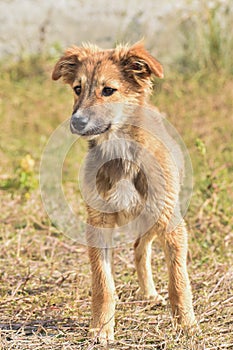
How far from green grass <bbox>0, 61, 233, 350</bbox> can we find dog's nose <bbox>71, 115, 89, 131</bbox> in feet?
4.27

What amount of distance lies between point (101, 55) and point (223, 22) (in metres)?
5.66

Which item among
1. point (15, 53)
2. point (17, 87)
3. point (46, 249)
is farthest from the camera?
point (15, 53)

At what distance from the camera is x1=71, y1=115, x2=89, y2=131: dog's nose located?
174 inches

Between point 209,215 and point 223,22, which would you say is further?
point 223,22

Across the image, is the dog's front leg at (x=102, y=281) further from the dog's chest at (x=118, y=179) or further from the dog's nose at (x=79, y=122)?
the dog's nose at (x=79, y=122)

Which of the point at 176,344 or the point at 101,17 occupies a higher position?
the point at 101,17

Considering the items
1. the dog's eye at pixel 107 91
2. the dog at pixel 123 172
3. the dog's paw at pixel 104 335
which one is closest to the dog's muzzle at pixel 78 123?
the dog at pixel 123 172

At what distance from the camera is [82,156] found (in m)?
8.19

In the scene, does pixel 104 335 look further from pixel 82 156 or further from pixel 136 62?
pixel 82 156

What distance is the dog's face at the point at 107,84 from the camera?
4.57m

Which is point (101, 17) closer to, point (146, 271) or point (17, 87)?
point (17, 87)

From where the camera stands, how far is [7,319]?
4.69 metres

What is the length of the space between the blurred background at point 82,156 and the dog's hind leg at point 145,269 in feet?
0.49

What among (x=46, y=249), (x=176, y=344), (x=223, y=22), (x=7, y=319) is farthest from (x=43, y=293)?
(x=223, y=22)
